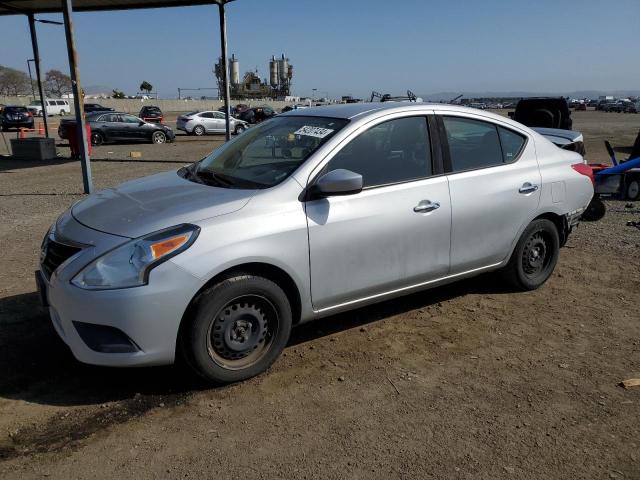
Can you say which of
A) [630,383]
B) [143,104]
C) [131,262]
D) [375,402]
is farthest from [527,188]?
[143,104]

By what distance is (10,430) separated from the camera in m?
2.95

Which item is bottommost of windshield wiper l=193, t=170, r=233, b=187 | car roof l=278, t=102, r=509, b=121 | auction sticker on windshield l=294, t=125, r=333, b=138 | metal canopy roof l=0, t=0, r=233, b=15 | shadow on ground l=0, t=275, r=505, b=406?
shadow on ground l=0, t=275, r=505, b=406

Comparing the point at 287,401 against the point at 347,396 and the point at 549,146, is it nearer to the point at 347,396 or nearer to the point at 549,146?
the point at 347,396

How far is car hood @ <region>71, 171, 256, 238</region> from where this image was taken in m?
3.21

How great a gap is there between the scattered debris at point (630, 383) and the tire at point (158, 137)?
74.0ft

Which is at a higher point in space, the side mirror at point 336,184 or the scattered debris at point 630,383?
the side mirror at point 336,184

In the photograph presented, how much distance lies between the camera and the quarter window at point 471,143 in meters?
4.30

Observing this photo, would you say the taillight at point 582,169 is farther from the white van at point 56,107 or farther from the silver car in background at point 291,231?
the white van at point 56,107

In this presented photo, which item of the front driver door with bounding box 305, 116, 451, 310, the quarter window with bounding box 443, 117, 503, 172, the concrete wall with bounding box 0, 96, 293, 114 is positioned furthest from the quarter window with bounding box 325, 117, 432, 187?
the concrete wall with bounding box 0, 96, 293, 114

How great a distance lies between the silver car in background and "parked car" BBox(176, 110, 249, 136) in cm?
2574

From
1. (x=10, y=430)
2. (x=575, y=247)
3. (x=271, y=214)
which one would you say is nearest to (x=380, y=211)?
(x=271, y=214)

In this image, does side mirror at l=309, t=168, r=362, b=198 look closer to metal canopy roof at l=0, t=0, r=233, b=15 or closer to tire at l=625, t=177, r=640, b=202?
tire at l=625, t=177, r=640, b=202

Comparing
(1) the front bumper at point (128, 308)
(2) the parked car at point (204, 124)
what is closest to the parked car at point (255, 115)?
(2) the parked car at point (204, 124)

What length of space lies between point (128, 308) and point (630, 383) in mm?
3162
